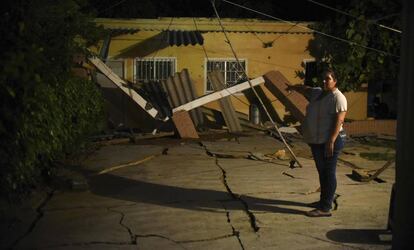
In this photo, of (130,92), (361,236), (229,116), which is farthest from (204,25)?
(361,236)

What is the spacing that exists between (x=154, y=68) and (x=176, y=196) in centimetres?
924

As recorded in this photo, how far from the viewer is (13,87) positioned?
556 centimetres

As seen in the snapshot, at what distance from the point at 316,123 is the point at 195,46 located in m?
10.3

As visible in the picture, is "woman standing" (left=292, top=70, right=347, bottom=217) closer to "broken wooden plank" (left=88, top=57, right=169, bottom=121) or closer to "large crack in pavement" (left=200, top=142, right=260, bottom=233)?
"large crack in pavement" (left=200, top=142, right=260, bottom=233)

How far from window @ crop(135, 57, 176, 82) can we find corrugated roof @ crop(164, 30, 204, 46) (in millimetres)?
1178

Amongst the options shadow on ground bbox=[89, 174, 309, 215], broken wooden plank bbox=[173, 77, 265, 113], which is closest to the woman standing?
shadow on ground bbox=[89, 174, 309, 215]

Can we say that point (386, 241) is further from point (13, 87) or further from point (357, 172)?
point (13, 87)

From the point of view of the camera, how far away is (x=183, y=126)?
45.4 ft

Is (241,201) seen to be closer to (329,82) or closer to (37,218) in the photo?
(329,82)

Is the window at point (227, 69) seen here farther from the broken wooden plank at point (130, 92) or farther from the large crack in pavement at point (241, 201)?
the large crack in pavement at point (241, 201)

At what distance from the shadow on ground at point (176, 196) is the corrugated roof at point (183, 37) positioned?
678 cm

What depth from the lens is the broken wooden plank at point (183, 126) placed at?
1379 centimetres

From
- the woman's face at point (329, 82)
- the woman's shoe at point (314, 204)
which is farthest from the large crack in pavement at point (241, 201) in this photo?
the woman's face at point (329, 82)

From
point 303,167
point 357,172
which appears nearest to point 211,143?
point 303,167
